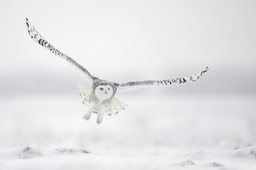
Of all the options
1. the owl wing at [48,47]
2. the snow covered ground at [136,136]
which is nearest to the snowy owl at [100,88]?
the owl wing at [48,47]

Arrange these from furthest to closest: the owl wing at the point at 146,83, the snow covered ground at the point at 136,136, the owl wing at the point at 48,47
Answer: the owl wing at the point at 146,83
the owl wing at the point at 48,47
the snow covered ground at the point at 136,136

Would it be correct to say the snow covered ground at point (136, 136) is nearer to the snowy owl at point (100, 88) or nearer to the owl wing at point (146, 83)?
the snowy owl at point (100, 88)

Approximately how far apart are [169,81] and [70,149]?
2737 millimetres

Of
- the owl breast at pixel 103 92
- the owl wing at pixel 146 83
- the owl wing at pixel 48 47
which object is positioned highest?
the owl wing at pixel 48 47

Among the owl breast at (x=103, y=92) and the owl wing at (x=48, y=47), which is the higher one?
the owl wing at (x=48, y=47)

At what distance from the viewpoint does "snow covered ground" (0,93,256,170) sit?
37.7 feet

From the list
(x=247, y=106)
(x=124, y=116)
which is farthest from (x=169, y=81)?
(x=247, y=106)

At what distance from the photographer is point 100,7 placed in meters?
181

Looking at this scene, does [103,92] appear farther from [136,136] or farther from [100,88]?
[136,136]

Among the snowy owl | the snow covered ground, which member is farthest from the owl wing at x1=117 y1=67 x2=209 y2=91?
the snow covered ground

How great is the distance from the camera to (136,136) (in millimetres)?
17641

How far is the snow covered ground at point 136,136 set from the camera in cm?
1149

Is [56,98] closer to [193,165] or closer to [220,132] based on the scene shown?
[220,132]

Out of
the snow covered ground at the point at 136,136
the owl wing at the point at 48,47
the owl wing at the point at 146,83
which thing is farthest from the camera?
the owl wing at the point at 146,83
